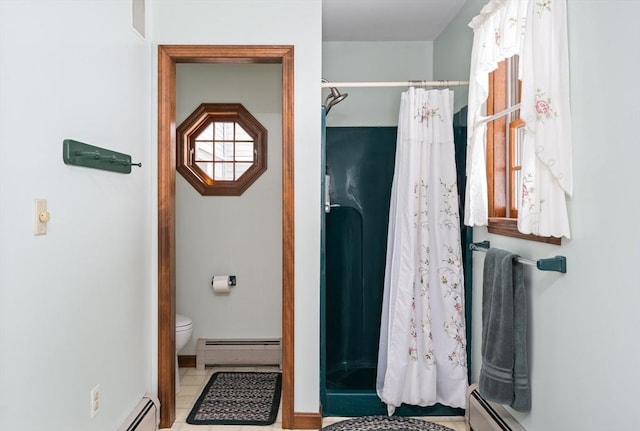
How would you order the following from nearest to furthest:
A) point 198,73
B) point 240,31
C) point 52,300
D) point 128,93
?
point 52,300, point 128,93, point 240,31, point 198,73

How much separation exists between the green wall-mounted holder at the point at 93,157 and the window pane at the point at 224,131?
1555 mm

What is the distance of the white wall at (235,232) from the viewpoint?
3.72 meters

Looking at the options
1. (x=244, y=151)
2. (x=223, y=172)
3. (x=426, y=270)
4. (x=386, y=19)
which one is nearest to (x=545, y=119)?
(x=426, y=270)

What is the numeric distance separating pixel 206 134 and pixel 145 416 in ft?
7.09

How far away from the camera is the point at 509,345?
1970 mm

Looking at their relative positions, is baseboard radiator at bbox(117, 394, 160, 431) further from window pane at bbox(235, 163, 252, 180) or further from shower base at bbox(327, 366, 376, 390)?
window pane at bbox(235, 163, 252, 180)

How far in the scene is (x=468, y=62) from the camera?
2848 mm

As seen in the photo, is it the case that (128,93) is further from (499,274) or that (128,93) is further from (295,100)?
(499,274)

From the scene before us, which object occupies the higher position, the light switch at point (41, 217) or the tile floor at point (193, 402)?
the light switch at point (41, 217)

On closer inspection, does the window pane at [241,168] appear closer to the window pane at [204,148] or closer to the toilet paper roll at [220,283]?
the window pane at [204,148]

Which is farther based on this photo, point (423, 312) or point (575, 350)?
point (423, 312)

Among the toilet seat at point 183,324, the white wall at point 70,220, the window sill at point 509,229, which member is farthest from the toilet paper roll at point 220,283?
the window sill at point 509,229

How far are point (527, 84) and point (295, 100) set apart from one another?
4.27ft

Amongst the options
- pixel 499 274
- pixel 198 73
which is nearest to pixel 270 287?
pixel 198 73
